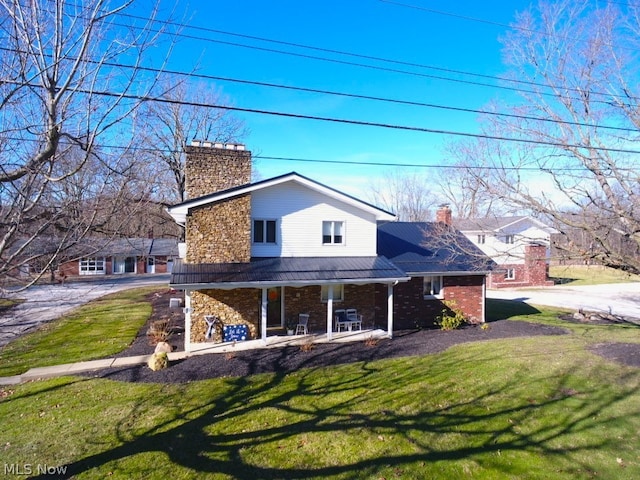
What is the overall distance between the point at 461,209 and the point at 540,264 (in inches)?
670

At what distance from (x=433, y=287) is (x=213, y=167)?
36.3ft

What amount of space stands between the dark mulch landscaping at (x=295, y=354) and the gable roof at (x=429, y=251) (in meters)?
2.66

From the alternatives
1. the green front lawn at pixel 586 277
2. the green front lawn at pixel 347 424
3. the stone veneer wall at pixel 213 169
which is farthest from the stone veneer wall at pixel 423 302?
the green front lawn at pixel 586 277

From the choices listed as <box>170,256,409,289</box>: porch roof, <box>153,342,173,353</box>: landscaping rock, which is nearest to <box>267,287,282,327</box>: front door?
<box>170,256,409,289</box>: porch roof

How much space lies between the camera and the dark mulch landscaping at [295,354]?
1035 centimetres

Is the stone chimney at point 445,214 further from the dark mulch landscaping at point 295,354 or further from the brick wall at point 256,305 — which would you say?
the brick wall at point 256,305

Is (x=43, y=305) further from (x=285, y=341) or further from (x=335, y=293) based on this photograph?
(x=335, y=293)

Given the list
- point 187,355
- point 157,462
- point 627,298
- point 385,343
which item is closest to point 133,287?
point 187,355

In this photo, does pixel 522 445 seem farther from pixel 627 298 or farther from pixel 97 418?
pixel 627 298

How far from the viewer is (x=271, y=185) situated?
14234 millimetres

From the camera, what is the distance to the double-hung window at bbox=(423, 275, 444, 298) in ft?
55.0

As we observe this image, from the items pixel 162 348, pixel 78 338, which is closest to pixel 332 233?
pixel 162 348

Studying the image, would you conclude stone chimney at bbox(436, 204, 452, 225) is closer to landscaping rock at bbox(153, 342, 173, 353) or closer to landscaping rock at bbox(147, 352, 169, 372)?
landscaping rock at bbox(153, 342, 173, 353)

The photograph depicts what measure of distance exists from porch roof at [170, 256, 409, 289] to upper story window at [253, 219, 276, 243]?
0.79 m
